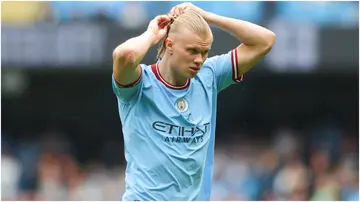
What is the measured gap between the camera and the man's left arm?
5930mm

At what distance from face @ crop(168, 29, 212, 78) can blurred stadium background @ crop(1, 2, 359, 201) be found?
614 cm

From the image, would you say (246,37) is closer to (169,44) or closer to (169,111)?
(169,44)

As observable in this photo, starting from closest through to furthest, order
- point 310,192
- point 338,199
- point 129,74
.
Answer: point 129,74 → point 338,199 → point 310,192

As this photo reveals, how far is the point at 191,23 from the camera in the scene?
18.6ft

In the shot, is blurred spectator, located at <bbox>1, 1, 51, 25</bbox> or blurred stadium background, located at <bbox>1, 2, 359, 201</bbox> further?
blurred spectator, located at <bbox>1, 1, 51, 25</bbox>

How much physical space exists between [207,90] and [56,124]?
13.6 meters

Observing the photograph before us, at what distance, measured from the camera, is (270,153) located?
53.6ft

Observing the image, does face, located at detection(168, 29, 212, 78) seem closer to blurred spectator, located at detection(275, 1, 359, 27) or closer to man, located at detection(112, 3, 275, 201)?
man, located at detection(112, 3, 275, 201)

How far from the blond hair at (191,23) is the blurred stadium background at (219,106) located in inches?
242

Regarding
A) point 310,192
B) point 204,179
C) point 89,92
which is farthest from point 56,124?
point 204,179

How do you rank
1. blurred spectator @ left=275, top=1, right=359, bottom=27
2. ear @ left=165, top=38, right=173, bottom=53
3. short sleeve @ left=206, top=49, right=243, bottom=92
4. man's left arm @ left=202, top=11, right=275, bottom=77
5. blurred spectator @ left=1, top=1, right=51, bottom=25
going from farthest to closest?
blurred spectator @ left=1, top=1, right=51, bottom=25 → blurred spectator @ left=275, top=1, right=359, bottom=27 → short sleeve @ left=206, top=49, right=243, bottom=92 → man's left arm @ left=202, top=11, right=275, bottom=77 → ear @ left=165, top=38, right=173, bottom=53

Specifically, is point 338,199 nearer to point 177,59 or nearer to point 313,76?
point 177,59

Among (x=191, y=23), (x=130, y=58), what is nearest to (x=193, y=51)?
(x=191, y=23)

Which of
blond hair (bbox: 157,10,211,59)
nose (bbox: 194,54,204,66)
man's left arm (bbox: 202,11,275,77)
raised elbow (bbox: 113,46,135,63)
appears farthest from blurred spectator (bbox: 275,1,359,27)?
raised elbow (bbox: 113,46,135,63)
